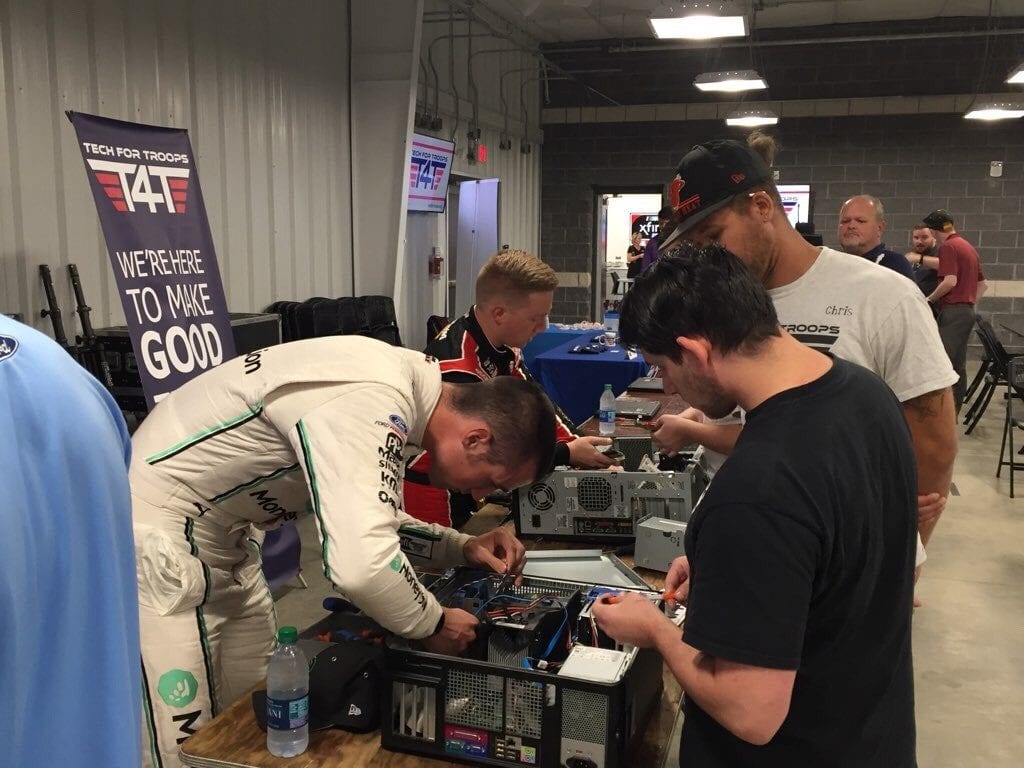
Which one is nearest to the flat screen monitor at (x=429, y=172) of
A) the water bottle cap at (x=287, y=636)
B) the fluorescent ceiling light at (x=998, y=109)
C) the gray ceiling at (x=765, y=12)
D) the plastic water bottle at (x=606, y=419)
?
the gray ceiling at (x=765, y=12)

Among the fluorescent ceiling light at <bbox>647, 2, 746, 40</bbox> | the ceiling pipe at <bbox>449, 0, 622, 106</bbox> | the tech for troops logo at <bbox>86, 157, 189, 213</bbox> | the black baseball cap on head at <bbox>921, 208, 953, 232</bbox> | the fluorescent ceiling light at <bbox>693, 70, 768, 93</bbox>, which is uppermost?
the ceiling pipe at <bbox>449, 0, 622, 106</bbox>

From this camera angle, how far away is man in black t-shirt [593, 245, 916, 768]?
0.99 metres

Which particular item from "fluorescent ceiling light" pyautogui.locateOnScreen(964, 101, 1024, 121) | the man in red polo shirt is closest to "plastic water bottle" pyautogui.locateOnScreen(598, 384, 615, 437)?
the man in red polo shirt

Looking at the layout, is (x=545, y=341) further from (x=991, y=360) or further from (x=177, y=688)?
(x=177, y=688)

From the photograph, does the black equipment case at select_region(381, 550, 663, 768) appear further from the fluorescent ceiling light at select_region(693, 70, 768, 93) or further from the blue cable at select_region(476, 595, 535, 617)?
the fluorescent ceiling light at select_region(693, 70, 768, 93)

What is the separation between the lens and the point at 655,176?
11117 mm

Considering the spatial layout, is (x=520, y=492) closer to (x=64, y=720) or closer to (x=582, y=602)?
(x=582, y=602)

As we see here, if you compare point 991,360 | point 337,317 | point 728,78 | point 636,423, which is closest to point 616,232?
→ point 728,78

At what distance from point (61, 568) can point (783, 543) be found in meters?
0.74

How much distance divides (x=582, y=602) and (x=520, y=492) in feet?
2.18

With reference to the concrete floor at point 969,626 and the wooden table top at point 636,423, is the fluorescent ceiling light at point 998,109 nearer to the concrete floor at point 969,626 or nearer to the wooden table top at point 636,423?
the concrete floor at point 969,626

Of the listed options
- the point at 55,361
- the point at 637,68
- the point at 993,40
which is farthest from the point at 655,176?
the point at 55,361

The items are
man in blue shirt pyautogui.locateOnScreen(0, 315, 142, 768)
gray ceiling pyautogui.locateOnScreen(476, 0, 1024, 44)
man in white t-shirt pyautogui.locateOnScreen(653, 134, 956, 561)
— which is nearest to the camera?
man in blue shirt pyautogui.locateOnScreen(0, 315, 142, 768)

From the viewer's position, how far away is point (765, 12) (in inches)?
380
